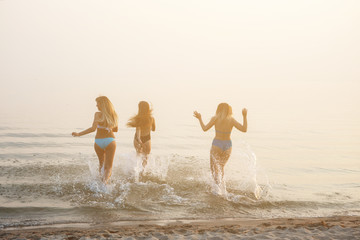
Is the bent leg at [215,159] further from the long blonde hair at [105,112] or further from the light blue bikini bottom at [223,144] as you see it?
the long blonde hair at [105,112]

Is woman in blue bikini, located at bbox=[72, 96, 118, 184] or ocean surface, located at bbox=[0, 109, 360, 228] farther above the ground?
woman in blue bikini, located at bbox=[72, 96, 118, 184]

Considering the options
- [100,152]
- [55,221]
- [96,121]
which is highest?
[96,121]

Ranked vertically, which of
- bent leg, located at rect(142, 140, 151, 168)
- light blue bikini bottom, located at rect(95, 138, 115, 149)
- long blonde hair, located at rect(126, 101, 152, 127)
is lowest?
bent leg, located at rect(142, 140, 151, 168)

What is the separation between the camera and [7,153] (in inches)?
535

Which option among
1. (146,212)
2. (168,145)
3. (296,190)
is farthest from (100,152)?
(168,145)

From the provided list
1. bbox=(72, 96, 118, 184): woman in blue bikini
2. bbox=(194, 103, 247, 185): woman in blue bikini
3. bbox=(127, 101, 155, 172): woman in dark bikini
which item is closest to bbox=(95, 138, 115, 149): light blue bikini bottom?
bbox=(72, 96, 118, 184): woman in blue bikini

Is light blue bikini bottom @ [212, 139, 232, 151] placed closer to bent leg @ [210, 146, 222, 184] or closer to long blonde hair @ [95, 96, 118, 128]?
bent leg @ [210, 146, 222, 184]

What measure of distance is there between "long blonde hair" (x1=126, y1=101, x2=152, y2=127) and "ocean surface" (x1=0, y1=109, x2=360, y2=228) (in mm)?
1166

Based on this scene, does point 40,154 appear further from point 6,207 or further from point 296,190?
point 296,190

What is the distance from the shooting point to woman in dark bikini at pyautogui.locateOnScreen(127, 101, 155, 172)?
389 inches

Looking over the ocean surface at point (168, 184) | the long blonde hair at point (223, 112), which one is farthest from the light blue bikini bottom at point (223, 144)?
the ocean surface at point (168, 184)

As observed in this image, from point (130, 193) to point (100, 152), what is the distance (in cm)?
125

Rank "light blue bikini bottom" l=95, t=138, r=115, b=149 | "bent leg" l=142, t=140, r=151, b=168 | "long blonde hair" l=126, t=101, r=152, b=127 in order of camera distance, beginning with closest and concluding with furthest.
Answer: "light blue bikini bottom" l=95, t=138, r=115, b=149 → "long blonde hair" l=126, t=101, r=152, b=127 → "bent leg" l=142, t=140, r=151, b=168

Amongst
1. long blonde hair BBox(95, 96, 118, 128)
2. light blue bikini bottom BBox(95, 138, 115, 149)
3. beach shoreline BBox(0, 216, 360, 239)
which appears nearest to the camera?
beach shoreline BBox(0, 216, 360, 239)
